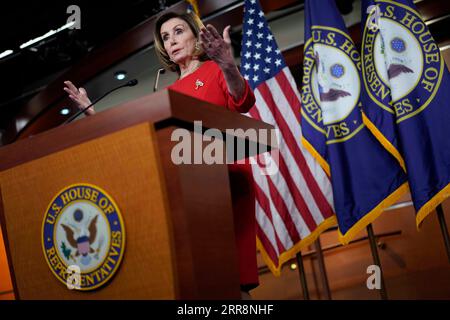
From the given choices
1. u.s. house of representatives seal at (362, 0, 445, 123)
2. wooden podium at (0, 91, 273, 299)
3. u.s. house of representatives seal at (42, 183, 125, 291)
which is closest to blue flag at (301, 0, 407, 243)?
u.s. house of representatives seal at (362, 0, 445, 123)

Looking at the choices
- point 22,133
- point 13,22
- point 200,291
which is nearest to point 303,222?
point 200,291

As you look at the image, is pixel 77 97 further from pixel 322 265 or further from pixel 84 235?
pixel 322 265

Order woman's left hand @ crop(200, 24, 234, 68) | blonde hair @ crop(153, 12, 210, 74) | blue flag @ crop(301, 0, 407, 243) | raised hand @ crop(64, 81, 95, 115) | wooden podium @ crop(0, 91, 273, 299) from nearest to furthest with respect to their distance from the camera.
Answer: wooden podium @ crop(0, 91, 273, 299)
woman's left hand @ crop(200, 24, 234, 68)
raised hand @ crop(64, 81, 95, 115)
blonde hair @ crop(153, 12, 210, 74)
blue flag @ crop(301, 0, 407, 243)

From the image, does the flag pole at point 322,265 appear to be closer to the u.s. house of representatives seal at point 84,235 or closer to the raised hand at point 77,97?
the raised hand at point 77,97

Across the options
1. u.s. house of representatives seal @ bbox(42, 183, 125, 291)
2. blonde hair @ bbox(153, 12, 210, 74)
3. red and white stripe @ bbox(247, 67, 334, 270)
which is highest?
blonde hair @ bbox(153, 12, 210, 74)

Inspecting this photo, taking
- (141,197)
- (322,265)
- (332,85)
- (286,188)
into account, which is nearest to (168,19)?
(141,197)

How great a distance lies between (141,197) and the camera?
118 cm

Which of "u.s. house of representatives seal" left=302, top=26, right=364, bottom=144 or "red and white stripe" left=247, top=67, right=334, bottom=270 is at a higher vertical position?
"u.s. house of representatives seal" left=302, top=26, right=364, bottom=144

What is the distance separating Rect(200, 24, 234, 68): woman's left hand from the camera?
1.44m

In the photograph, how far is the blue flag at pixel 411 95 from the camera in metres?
2.68

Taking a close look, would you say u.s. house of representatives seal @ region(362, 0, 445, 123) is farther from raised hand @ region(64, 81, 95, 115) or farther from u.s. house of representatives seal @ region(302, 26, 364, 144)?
raised hand @ region(64, 81, 95, 115)

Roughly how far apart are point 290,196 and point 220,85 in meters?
1.45

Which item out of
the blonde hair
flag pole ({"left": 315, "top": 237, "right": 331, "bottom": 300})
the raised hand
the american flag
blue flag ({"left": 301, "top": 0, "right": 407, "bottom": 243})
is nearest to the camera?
the raised hand

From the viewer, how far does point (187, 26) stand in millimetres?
1993
